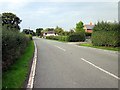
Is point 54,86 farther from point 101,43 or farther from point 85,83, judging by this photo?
point 101,43

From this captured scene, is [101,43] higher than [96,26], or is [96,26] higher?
[96,26]

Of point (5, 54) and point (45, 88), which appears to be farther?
point (5, 54)

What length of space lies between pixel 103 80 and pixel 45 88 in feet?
8.43

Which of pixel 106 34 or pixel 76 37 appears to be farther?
pixel 76 37

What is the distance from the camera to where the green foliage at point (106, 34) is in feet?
106

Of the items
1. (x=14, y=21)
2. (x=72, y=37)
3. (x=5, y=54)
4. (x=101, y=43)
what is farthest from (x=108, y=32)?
(x=14, y=21)

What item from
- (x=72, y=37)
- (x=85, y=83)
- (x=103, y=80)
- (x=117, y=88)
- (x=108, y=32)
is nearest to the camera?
(x=117, y=88)

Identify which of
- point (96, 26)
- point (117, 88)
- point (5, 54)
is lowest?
point (117, 88)

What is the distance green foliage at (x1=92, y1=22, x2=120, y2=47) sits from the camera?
32250mm

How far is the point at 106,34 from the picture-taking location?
34094 millimetres

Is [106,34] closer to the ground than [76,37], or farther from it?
farther from it

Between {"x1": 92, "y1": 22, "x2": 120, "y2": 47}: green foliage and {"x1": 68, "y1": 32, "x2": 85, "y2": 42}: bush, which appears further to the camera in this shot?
{"x1": 68, "y1": 32, "x2": 85, "y2": 42}: bush

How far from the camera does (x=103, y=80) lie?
882 centimetres

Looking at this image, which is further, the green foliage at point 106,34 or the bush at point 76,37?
the bush at point 76,37
